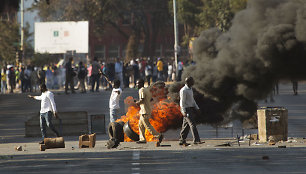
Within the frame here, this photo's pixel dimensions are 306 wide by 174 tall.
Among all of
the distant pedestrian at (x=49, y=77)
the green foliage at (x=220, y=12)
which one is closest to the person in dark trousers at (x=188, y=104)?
the distant pedestrian at (x=49, y=77)

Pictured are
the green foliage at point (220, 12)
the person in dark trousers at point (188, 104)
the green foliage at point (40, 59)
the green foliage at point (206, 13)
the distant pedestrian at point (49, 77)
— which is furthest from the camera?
the green foliage at point (40, 59)

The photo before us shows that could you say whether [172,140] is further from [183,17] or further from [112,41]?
[112,41]

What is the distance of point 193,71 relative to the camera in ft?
66.6

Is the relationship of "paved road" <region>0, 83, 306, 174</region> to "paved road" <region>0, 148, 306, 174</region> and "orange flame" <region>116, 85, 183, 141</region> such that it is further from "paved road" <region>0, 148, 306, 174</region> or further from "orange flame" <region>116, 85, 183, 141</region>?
"orange flame" <region>116, 85, 183, 141</region>

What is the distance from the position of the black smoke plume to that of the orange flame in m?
0.89

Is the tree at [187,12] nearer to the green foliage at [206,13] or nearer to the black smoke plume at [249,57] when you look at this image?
the green foliage at [206,13]

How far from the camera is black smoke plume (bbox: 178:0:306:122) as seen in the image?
1712cm

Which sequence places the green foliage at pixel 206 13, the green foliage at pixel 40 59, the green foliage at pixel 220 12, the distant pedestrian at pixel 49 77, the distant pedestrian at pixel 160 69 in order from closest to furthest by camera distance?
1. the distant pedestrian at pixel 49 77
2. the distant pedestrian at pixel 160 69
3. the green foliage at pixel 220 12
4. the green foliage at pixel 206 13
5. the green foliage at pixel 40 59

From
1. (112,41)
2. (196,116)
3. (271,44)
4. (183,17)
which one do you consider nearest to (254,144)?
(196,116)

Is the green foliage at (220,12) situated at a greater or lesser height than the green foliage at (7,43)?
greater

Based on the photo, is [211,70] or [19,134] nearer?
[211,70]

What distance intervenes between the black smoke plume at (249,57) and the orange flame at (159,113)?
2.93ft

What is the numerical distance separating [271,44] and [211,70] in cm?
267

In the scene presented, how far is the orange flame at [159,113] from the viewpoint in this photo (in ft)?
68.7
